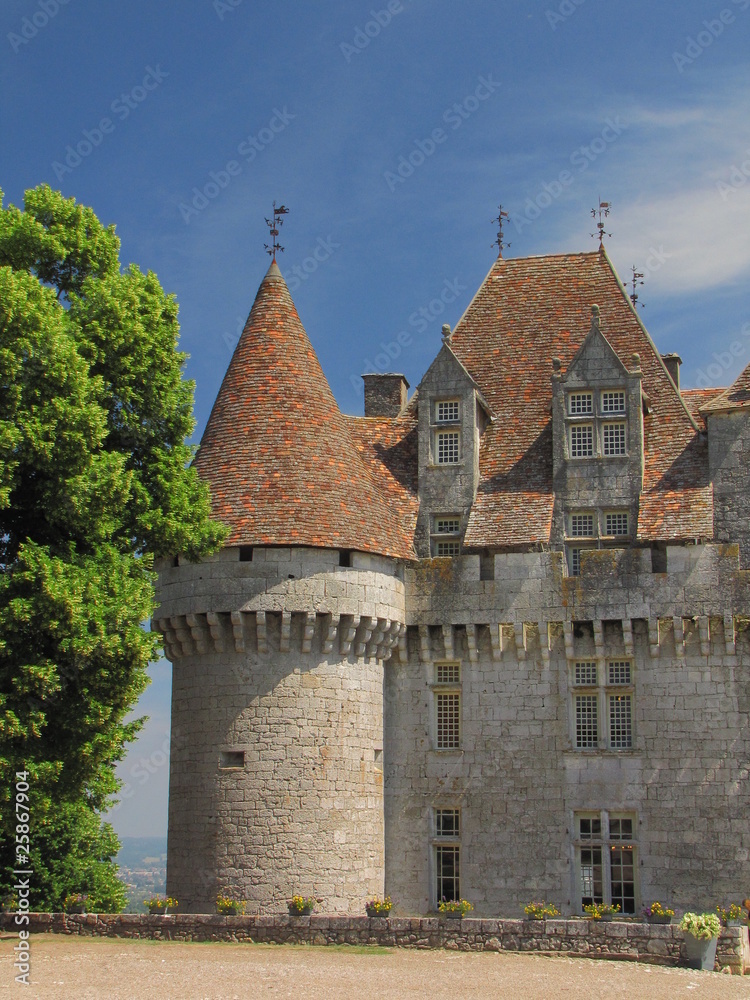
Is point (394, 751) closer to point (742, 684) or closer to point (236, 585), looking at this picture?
point (236, 585)

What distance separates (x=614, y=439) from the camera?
28.2m

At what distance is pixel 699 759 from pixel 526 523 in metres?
5.80

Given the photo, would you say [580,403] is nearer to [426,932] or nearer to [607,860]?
[607,860]

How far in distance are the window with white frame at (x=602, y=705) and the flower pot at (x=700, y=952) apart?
5814mm

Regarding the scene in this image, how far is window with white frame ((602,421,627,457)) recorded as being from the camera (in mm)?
28125

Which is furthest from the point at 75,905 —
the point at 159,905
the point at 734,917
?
the point at 734,917

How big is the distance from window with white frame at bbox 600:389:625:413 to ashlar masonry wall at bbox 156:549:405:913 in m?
6.09

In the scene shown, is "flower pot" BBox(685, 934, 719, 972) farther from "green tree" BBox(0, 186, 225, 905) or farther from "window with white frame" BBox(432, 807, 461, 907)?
"green tree" BBox(0, 186, 225, 905)

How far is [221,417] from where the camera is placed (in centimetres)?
2744

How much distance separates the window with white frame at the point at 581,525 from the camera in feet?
91.8

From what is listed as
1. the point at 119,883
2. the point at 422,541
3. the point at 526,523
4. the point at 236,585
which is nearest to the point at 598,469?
the point at 526,523

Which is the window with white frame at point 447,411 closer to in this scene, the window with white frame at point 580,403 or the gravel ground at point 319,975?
the window with white frame at point 580,403

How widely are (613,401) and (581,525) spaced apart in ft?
8.85

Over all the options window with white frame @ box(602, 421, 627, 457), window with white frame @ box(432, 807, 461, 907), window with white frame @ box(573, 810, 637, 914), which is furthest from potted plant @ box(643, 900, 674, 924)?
window with white frame @ box(602, 421, 627, 457)
